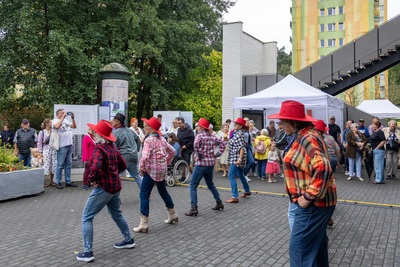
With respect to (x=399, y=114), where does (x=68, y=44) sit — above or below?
above

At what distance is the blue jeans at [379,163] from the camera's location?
11.0 metres

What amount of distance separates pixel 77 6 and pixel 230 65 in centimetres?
977

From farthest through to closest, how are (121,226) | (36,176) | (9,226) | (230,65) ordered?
(230,65) → (36,176) → (9,226) → (121,226)

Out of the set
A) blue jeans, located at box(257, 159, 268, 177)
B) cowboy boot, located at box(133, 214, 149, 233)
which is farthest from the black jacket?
cowboy boot, located at box(133, 214, 149, 233)

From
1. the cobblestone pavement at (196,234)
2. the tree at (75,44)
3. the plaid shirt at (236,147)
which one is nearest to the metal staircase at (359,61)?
the tree at (75,44)

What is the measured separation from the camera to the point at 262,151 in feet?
38.5

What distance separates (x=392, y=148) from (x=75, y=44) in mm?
15086

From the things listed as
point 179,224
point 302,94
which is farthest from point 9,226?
point 302,94

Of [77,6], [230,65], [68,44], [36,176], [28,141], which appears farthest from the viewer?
[230,65]

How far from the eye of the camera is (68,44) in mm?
17078

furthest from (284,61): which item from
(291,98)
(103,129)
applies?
(103,129)

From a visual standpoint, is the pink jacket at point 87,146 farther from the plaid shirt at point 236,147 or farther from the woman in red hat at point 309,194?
the woman in red hat at point 309,194

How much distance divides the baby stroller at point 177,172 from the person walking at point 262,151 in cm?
264

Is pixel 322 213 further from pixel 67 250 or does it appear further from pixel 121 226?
pixel 67 250
